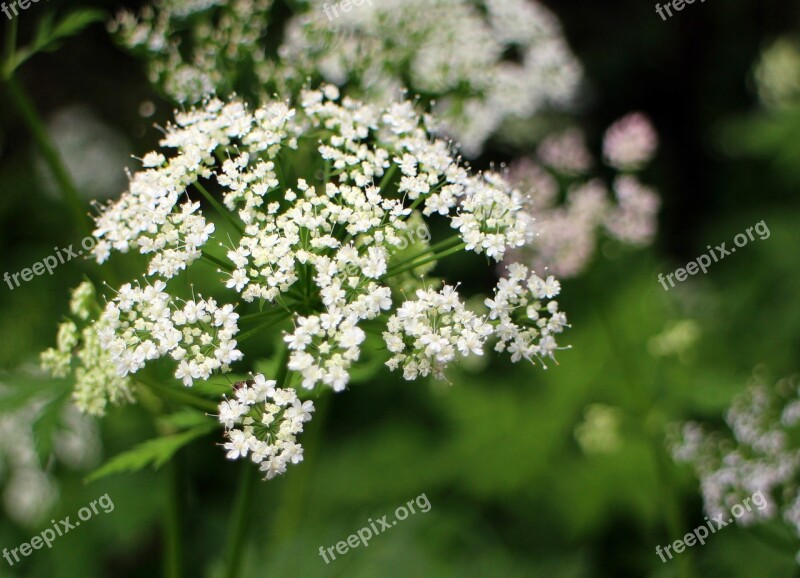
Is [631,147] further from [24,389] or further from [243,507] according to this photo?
[24,389]

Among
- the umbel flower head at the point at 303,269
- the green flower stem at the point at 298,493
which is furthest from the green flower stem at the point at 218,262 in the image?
the green flower stem at the point at 298,493

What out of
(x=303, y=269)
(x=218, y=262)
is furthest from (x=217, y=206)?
(x=303, y=269)

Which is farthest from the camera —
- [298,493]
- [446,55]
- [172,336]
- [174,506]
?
[298,493]

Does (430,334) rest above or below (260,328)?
below

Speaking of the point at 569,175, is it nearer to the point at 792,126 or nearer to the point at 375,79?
the point at 375,79

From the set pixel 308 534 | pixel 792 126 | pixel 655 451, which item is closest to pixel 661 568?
pixel 655 451

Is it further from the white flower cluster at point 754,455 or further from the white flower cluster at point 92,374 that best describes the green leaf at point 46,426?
the white flower cluster at point 754,455

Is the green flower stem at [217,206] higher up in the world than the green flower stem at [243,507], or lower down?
higher up
